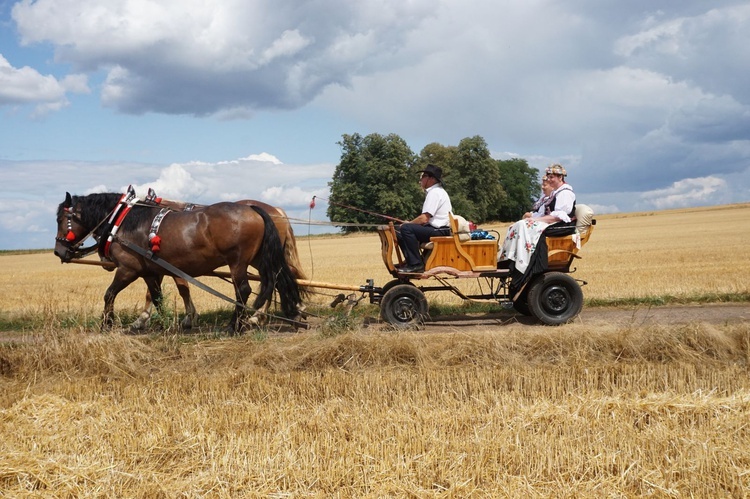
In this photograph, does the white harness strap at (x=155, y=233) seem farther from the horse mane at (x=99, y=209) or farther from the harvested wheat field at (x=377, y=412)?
the harvested wheat field at (x=377, y=412)

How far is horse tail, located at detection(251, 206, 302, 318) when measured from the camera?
8078mm

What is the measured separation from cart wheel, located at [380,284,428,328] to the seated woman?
130 centimetres

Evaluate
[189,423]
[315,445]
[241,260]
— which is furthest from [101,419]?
[241,260]

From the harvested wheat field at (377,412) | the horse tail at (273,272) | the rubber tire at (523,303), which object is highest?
the horse tail at (273,272)

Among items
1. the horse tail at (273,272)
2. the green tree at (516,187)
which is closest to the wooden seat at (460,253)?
the horse tail at (273,272)

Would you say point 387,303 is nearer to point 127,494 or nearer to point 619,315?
point 619,315

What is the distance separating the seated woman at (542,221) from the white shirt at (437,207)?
35.2 inches

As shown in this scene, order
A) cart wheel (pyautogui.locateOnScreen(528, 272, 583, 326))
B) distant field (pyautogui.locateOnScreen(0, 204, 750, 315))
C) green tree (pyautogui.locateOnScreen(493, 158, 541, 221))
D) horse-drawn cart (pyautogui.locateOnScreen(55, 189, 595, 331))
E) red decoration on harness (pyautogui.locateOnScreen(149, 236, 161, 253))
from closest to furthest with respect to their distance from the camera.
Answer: red decoration on harness (pyautogui.locateOnScreen(149, 236, 161, 253)) → horse-drawn cart (pyautogui.locateOnScreen(55, 189, 595, 331)) → cart wheel (pyautogui.locateOnScreen(528, 272, 583, 326)) → distant field (pyautogui.locateOnScreen(0, 204, 750, 315)) → green tree (pyautogui.locateOnScreen(493, 158, 541, 221))

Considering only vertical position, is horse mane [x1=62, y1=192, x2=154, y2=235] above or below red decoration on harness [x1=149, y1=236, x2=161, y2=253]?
above

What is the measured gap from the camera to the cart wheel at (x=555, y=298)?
828 cm

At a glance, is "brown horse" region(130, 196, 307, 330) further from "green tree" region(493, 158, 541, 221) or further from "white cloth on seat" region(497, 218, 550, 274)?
"green tree" region(493, 158, 541, 221)

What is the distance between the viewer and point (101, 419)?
4762 millimetres

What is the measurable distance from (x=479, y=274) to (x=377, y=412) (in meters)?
3.69

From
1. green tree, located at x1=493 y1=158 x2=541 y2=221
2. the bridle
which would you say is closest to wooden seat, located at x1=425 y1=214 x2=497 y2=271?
the bridle
